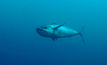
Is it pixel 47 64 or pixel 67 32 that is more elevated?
pixel 47 64

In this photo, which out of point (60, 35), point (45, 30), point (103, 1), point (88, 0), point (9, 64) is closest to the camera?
point (45, 30)

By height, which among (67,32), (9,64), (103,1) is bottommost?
(67,32)

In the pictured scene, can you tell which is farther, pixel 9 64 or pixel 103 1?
pixel 103 1

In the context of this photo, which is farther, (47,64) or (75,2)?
(75,2)

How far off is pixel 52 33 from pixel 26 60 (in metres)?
17.8

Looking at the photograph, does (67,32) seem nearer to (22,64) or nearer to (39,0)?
(22,64)

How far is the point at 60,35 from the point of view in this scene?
5824 millimetres

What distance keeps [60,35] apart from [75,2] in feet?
161

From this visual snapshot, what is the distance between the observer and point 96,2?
2074 inches

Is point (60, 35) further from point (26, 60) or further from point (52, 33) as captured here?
point (26, 60)

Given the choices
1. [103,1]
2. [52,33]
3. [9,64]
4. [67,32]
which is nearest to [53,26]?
[52,33]

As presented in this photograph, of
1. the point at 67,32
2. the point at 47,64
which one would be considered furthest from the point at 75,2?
the point at 67,32

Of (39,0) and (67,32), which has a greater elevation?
(39,0)

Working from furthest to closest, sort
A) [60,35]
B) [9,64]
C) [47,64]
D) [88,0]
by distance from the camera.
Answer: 1. [88,0]
2. [47,64]
3. [9,64]
4. [60,35]
